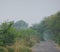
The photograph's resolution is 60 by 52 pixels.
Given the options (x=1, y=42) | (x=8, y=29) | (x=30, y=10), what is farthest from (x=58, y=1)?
(x=1, y=42)

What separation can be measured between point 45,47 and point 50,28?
28 centimetres

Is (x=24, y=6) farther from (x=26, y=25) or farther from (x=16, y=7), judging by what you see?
(x=26, y=25)

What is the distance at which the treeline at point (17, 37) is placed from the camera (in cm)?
250

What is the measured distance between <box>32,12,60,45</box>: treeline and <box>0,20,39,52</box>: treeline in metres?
0.10

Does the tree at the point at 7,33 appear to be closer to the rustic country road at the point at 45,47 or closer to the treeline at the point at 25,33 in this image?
the treeline at the point at 25,33

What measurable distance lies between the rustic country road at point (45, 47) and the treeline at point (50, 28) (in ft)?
0.24

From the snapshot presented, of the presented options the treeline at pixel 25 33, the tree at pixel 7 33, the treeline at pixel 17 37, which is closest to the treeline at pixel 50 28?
the treeline at pixel 25 33

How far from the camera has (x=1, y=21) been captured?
99.2 inches

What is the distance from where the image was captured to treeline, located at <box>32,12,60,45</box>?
2.60m

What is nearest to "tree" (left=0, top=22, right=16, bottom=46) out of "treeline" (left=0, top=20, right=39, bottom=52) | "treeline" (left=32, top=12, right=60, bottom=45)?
"treeline" (left=0, top=20, right=39, bottom=52)

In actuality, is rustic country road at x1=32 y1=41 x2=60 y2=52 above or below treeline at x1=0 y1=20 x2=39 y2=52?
below

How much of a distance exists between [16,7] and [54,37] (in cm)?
68

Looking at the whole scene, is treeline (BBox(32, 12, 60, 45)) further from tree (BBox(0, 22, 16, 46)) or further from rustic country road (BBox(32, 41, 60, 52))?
tree (BBox(0, 22, 16, 46))

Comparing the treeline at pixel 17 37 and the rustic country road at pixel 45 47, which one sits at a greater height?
the treeline at pixel 17 37
